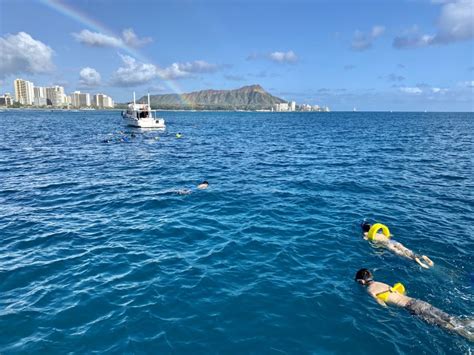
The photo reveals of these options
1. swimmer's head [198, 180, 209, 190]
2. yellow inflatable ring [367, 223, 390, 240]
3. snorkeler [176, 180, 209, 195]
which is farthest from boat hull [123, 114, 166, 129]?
yellow inflatable ring [367, 223, 390, 240]

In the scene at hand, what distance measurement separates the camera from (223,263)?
11.7 m

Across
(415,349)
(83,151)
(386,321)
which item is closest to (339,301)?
(386,321)

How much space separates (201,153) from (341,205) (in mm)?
24644

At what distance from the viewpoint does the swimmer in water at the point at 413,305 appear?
8391 mm

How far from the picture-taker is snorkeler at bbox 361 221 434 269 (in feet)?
39.0

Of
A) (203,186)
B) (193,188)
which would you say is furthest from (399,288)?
(193,188)

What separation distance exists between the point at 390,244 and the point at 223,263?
7.06 meters

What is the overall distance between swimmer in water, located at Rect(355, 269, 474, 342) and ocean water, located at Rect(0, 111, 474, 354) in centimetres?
28

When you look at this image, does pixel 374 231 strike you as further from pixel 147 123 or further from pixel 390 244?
pixel 147 123

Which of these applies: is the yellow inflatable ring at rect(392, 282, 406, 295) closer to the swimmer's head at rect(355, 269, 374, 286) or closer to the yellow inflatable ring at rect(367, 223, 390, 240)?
the swimmer's head at rect(355, 269, 374, 286)

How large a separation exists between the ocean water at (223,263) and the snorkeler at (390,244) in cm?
36

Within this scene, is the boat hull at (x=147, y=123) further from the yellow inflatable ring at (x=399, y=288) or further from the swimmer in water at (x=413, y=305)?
the yellow inflatable ring at (x=399, y=288)

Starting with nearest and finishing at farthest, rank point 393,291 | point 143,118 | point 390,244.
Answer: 1. point 393,291
2. point 390,244
3. point 143,118

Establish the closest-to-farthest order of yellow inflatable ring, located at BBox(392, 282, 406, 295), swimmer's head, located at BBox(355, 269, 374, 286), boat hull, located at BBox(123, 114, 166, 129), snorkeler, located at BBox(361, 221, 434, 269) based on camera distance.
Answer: yellow inflatable ring, located at BBox(392, 282, 406, 295)
swimmer's head, located at BBox(355, 269, 374, 286)
snorkeler, located at BBox(361, 221, 434, 269)
boat hull, located at BBox(123, 114, 166, 129)
